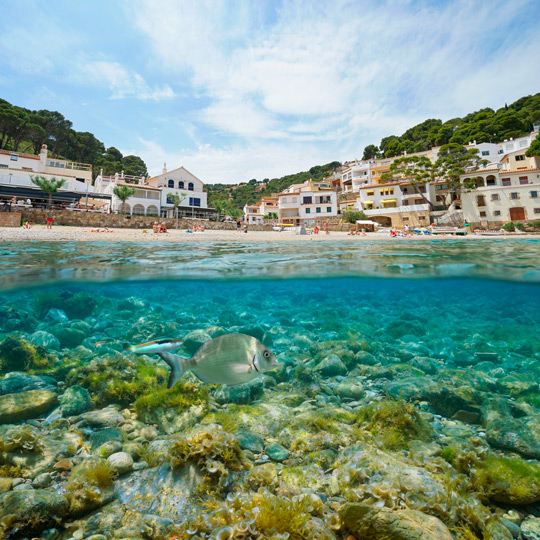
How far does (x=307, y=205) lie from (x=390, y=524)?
2765 inches

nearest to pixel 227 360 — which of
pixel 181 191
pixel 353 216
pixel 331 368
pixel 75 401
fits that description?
pixel 75 401

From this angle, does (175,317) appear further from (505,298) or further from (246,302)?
(505,298)

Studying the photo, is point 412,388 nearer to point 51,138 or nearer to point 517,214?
point 517,214

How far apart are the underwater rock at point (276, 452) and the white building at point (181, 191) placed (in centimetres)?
5907

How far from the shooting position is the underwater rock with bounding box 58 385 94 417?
14.1 ft

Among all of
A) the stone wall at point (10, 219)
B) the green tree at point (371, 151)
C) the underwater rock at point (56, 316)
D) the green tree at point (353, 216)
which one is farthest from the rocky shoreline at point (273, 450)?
the green tree at point (371, 151)

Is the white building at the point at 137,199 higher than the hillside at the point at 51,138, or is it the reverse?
the hillside at the point at 51,138

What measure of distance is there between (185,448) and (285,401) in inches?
85.8

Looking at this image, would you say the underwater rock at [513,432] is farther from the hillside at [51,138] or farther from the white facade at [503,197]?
the hillside at [51,138]

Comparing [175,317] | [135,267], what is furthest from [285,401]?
[135,267]

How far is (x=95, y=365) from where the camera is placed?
5.54 meters

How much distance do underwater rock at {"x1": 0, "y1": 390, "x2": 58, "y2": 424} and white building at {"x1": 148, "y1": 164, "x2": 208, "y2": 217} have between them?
187ft

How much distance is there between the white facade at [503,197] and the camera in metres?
44.0

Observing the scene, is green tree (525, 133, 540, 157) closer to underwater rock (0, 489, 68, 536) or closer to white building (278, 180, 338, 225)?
white building (278, 180, 338, 225)
